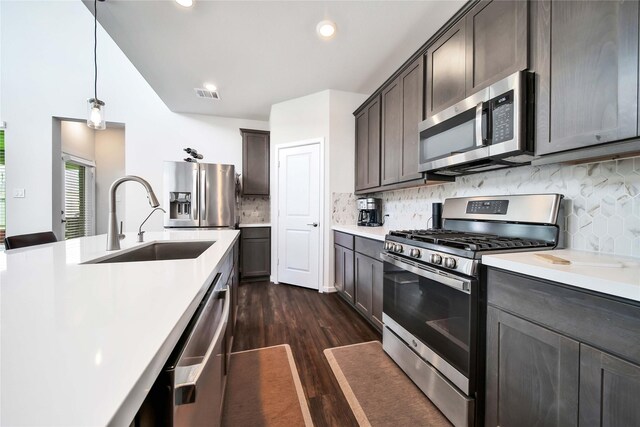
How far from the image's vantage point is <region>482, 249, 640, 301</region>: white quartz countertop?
730mm

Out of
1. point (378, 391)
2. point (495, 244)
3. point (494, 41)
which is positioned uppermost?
point (494, 41)

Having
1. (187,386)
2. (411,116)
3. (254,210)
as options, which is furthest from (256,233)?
(187,386)

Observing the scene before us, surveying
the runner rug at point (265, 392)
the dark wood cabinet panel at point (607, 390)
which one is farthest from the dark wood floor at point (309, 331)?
the dark wood cabinet panel at point (607, 390)

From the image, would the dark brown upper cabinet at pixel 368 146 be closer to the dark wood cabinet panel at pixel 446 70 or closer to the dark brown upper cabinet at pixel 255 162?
the dark wood cabinet panel at pixel 446 70

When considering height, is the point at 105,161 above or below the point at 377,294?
above

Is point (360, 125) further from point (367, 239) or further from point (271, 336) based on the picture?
point (271, 336)

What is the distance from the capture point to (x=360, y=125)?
10.3 ft

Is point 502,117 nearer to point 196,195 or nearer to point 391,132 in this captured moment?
point 391,132

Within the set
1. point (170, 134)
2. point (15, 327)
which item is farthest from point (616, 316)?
point (170, 134)

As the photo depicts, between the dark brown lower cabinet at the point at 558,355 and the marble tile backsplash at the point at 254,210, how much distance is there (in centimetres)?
380

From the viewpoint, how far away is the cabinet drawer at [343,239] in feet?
8.78

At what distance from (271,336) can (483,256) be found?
1754 millimetres

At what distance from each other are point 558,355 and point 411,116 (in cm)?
180

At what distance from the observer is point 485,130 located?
4.56 ft
